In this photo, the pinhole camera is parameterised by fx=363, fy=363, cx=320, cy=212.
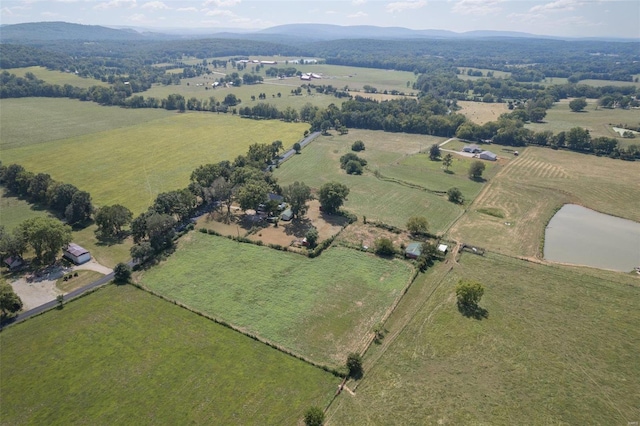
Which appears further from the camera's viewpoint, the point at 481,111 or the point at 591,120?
the point at 481,111

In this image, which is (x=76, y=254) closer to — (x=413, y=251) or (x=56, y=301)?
(x=56, y=301)

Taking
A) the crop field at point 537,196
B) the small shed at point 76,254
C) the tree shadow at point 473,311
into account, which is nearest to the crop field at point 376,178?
the crop field at point 537,196

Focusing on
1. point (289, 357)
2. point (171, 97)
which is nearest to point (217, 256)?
point (289, 357)

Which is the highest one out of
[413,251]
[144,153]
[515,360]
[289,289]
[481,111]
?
[481,111]

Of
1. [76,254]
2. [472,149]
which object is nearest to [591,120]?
[472,149]

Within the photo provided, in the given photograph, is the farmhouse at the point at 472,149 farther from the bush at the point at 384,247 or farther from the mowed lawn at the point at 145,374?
the mowed lawn at the point at 145,374

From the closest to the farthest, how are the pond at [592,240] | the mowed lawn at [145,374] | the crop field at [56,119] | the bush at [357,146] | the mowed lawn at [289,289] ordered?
Result: the mowed lawn at [145,374], the mowed lawn at [289,289], the pond at [592,240], the bush at [357,146], the crop field at [56,119]
